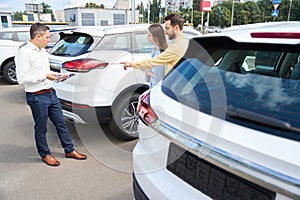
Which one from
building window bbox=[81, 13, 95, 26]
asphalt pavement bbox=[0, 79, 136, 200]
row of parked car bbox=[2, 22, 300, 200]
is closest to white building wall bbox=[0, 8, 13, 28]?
building window bbox=[81, 13, 95, 26]

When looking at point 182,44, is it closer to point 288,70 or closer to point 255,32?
point 288,70

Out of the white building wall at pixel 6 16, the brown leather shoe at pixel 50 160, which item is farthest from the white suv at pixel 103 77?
the white building wall at pixel 6 16

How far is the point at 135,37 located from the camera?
13.2 feet

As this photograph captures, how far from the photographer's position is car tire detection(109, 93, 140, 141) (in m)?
3.72

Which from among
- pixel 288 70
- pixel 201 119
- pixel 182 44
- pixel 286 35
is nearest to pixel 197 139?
pixel 201 119

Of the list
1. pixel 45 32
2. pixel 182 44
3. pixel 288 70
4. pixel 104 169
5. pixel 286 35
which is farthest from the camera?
pixel 104 169

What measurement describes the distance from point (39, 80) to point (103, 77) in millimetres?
844

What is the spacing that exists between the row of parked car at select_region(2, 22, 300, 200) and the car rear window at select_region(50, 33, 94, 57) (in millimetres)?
2157

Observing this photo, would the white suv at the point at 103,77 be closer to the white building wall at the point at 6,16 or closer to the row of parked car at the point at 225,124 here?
the row of parked car at the point at 225,124

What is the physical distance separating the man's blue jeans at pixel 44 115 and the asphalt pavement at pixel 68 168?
253 mm

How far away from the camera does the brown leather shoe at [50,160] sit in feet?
10.8

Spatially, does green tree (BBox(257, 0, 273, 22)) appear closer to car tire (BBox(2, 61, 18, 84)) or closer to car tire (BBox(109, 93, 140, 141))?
car tire (BBox(2, 61, 18, 84))

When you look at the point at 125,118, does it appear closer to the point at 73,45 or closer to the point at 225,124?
the point at 73,45

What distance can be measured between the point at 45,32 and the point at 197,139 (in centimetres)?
247
